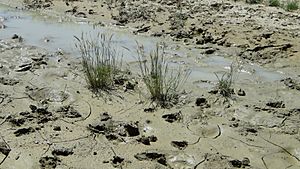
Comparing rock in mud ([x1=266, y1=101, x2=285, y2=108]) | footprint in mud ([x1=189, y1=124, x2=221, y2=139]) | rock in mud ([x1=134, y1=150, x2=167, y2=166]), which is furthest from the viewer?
rock in mud ([x1=266, y1=101, x2=285, y2=108])

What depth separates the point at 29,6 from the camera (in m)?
10.6

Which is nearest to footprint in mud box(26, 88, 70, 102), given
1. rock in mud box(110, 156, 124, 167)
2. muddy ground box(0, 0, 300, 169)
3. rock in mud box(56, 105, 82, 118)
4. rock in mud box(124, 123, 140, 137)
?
muddy ground box(0, 0, 300, 169)

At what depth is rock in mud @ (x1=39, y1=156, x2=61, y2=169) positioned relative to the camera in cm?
Result: 391

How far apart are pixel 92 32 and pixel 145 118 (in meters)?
3.96

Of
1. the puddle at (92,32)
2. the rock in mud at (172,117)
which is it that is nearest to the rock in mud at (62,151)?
the rock in mud at (172,117)

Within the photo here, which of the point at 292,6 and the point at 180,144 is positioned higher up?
the point at 292,6

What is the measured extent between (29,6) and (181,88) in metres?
6.02

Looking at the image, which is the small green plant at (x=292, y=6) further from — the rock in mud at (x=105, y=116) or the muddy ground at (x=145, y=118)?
the rock in mud at (x=105, y=116)

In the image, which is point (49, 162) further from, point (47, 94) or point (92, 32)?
point (92, 32)

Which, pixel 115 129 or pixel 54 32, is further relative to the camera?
pixel 54 32

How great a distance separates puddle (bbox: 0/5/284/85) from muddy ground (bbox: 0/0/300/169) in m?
0.23

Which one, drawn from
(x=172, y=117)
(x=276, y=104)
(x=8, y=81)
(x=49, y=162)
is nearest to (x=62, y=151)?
(x=49, y=162)

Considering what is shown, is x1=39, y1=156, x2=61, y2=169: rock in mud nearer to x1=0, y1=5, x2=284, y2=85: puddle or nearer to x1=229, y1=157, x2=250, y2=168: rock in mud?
x1=229, y1=157, x2=250, y2=168: rock in mud

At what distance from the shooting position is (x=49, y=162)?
13.0ft
